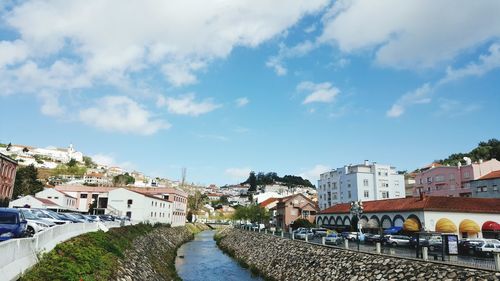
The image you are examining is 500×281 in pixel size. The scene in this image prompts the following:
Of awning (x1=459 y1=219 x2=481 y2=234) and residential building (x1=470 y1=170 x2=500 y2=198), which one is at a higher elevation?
residential building (x1=470 y1=170 x2=500 y2=198)

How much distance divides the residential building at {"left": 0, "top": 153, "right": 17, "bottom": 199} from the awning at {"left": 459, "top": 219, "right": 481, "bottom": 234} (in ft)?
237

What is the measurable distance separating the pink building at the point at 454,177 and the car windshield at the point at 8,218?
84051mm

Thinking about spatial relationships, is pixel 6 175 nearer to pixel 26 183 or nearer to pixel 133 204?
pixel 133 204

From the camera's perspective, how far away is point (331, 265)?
32562 mm

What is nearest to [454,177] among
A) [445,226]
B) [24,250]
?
[445,226]

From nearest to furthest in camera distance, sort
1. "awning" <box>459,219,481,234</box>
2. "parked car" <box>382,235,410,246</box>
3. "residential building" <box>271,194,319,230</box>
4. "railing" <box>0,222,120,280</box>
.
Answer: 1. "railing" <box>0,222,120,280</box>
2. "parked car" <box>382,235,410,246</box>
3. "awning" <box>459,219,481,234</box>
4. "residential building" <box>271,194,319,230</box>

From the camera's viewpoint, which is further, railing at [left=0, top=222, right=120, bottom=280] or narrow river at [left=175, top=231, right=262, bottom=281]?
narrow river at [left=175, top=231, right=262, bottom=281]

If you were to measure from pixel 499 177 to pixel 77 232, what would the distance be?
70.4 m

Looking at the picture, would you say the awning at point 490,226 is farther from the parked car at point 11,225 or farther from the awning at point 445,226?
the parked car at point 11,225

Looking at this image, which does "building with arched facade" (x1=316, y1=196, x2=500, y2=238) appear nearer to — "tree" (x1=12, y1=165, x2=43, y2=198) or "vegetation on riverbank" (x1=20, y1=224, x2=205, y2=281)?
"vegetation on riverbank" (x1=20, y1=224, x2=205, y2=281)

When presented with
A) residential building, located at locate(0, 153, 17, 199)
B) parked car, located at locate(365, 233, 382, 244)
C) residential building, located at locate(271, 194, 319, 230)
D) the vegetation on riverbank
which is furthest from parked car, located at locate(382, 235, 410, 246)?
residential building, located at locate(0, 153, 17, 199)

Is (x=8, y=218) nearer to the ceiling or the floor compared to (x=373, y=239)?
nearer to the ceiling

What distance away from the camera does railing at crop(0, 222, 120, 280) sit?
1269cm

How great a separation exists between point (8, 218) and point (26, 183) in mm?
97294
